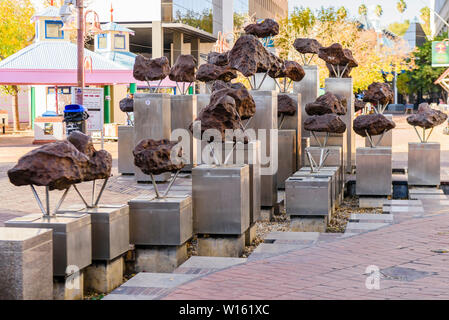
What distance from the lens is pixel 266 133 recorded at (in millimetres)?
11672

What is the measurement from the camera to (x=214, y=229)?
889 cm

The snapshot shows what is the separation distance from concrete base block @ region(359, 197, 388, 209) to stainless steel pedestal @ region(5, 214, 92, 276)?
7419 mm

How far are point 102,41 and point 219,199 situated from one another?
97.9ft

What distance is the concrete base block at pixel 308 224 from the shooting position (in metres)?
10.9

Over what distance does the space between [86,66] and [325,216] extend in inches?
718

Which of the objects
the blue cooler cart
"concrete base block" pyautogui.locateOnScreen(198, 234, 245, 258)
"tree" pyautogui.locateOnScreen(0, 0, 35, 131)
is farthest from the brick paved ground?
"tree" pyautogui.locateOnScreen(0, 0, 35, 131)

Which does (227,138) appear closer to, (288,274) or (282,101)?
(288,274)

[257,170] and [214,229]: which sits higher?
[257,170]

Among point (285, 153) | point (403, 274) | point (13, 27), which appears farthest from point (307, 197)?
point (13, 27)

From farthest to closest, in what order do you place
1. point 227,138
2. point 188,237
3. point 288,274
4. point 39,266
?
1. point 227,138
2. point 188,237
3. point 288,274
4. point 39,266

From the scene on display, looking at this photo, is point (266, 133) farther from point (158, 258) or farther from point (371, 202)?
point (158, 258)

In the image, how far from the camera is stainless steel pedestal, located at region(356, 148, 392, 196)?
43.5 feet

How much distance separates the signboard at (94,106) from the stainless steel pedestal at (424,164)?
24.1 ft

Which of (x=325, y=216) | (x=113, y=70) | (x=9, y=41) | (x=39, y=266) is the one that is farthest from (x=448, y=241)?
(x=9, y=41)
